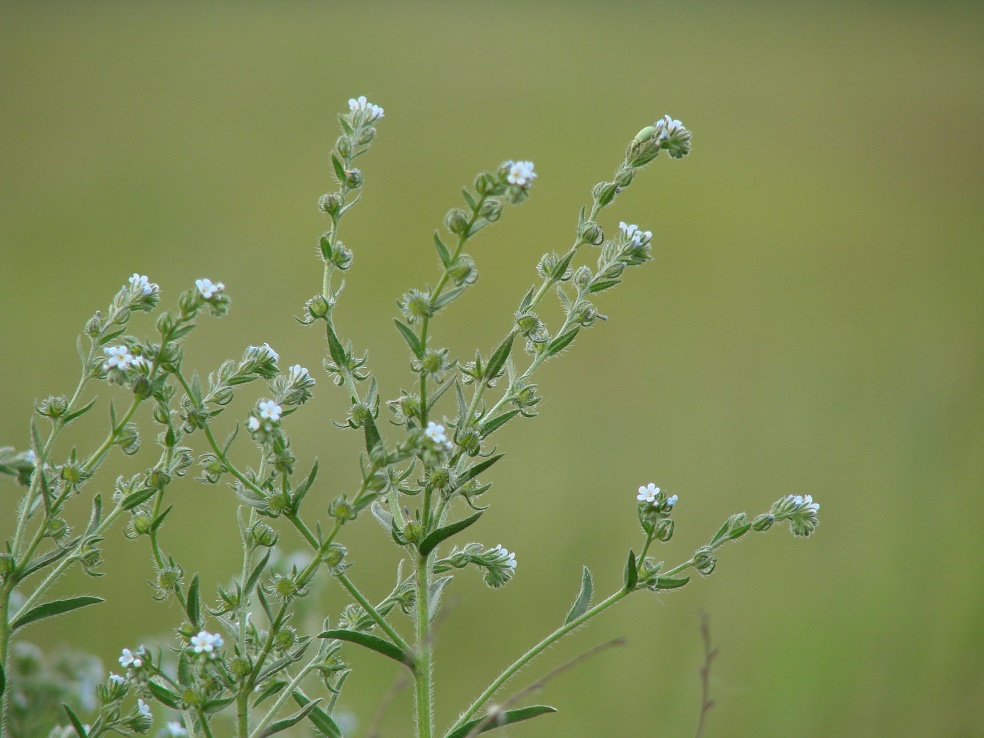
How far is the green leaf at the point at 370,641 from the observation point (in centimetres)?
74

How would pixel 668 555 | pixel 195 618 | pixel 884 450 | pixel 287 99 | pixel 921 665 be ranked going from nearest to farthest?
pixel 195 618 < pixel 921 665 < pixel 668 555 < pixel 884 450 < pixel 287 99

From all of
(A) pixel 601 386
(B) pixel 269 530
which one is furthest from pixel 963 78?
(B) pixel 269 530

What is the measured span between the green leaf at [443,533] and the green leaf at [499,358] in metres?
0.15

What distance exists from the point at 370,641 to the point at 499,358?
27cm

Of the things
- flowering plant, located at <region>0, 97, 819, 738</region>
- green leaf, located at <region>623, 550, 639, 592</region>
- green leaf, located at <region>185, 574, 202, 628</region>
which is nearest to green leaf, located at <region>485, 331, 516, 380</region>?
flowering plant, located at <region>0, 97, 819, 738</region>

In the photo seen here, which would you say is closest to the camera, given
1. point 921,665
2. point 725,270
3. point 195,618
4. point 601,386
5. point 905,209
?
point 195,618

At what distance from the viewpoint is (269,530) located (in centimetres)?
84

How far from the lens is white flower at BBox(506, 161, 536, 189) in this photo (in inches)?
30.1

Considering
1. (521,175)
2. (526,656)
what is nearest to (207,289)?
(521,175)

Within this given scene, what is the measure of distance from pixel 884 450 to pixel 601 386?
141cm

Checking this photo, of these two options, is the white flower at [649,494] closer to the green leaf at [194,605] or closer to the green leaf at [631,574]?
the green leaf at [631,574]

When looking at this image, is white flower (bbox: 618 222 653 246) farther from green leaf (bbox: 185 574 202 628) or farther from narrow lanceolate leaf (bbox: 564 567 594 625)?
green leaf (bbox: 185 574 202 628)

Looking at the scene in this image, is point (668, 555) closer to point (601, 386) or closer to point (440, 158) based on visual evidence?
point (601, 386)

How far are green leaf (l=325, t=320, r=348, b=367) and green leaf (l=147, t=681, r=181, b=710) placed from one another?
1.05 ft
